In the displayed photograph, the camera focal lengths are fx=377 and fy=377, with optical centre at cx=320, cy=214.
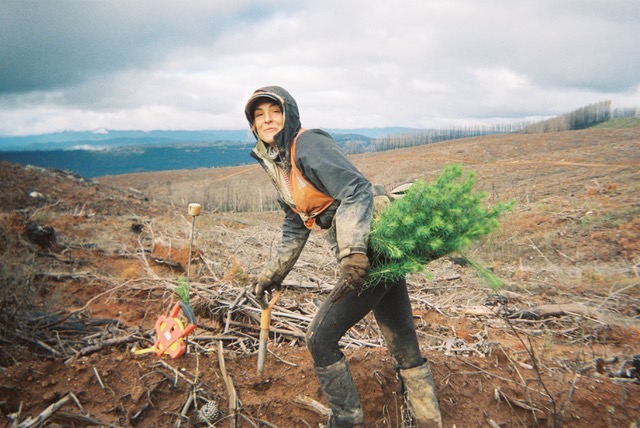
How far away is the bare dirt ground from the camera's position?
2572mm

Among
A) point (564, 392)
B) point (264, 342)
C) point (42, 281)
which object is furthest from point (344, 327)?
point (42, 281)

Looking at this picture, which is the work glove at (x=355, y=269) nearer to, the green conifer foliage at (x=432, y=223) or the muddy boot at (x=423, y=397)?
the green conifer foliage at (x=432, y=223)

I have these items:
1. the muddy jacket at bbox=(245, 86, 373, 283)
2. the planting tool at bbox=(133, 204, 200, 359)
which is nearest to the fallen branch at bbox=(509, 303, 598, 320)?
the muddy jacket at bbox=(245, 86, 373, 283)

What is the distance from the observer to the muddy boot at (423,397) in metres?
2.34

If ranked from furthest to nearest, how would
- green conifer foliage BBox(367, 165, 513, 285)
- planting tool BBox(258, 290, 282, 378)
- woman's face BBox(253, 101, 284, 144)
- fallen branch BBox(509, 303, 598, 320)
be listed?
fallen branch BBox(509, 303, 598, 320) < planting tool BBox(258, 290, 282, 378) < woman's face BBox(253, 101, 284, 144) < green conifer foliage BBox(367, 165, 513, 285)

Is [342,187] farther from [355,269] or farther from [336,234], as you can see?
[355,269]

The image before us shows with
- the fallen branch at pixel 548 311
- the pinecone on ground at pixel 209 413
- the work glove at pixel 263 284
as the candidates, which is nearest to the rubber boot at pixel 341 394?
the work glove at pixel 263 284

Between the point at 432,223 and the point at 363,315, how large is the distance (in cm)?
69

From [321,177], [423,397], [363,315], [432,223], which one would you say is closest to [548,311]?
[423,397]

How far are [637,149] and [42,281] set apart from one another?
29.1 meters

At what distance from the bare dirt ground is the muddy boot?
145mm

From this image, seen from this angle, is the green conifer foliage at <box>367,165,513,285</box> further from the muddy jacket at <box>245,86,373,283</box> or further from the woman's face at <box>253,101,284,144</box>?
the woman's face at <box>253,101,284,144</box>

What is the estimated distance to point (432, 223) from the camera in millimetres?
1866

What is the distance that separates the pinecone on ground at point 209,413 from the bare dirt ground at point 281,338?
21 millimetres
